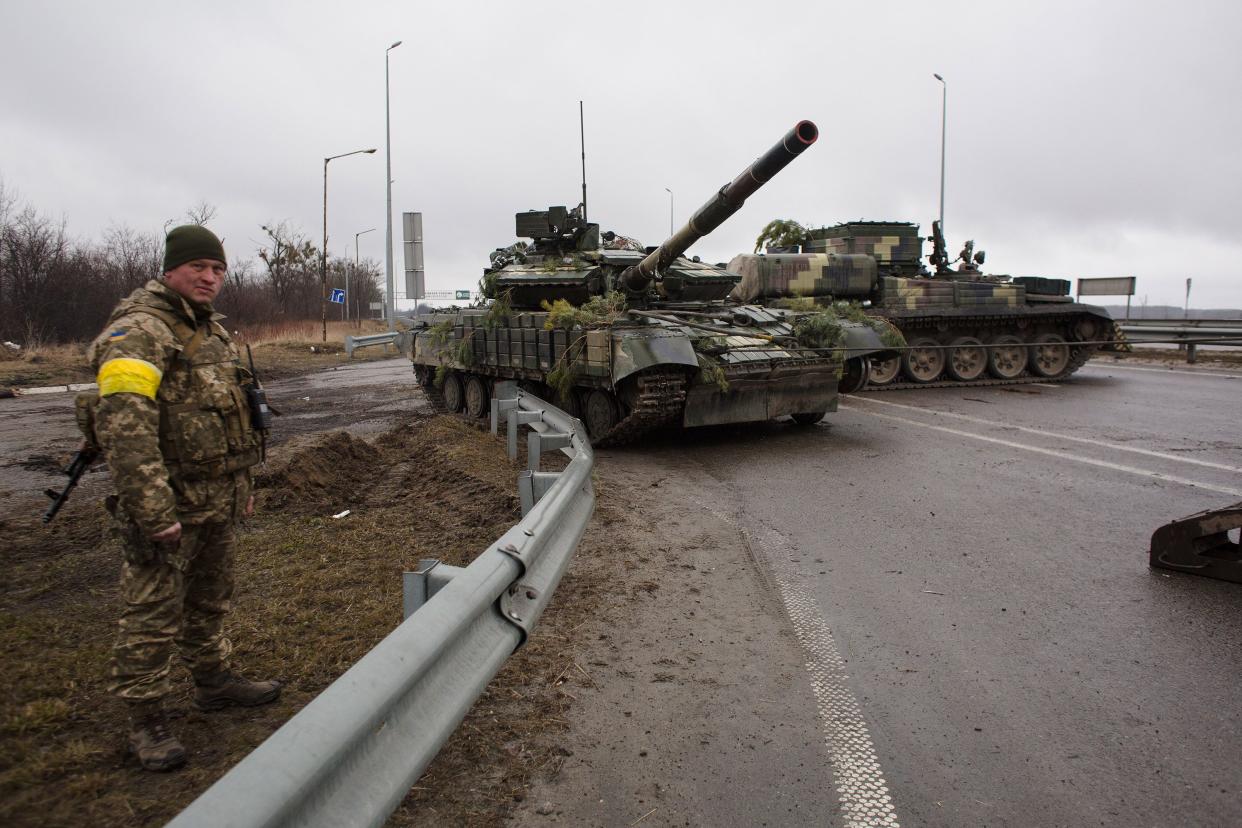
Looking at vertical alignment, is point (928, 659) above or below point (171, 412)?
below

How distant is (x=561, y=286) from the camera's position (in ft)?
37.3

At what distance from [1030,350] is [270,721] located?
18.1 metres

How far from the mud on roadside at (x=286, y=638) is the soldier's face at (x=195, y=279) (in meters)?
1.58

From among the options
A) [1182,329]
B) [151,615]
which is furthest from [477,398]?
[1182,329]

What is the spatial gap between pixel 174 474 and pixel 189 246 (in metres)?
0.83

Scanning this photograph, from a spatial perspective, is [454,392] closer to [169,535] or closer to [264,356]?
[169,535]

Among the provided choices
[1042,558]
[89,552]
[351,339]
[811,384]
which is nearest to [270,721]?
[89,552]

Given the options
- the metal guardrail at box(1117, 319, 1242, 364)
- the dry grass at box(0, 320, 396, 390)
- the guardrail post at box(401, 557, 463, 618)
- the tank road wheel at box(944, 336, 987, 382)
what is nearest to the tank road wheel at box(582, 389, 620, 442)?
the dry grass at box(0, 320, 396, 390)

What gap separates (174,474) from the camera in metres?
3.05

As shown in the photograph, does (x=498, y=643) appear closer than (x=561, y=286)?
Yes

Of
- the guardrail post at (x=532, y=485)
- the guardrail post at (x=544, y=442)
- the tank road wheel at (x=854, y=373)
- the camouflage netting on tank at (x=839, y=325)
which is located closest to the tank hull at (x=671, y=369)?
the camouflage netting on tank at (x=839, y=325)

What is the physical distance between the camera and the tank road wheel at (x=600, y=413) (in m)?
9.69

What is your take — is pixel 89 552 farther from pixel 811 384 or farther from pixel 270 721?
pixel 811 384

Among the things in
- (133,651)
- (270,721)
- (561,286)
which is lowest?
(270,721)
